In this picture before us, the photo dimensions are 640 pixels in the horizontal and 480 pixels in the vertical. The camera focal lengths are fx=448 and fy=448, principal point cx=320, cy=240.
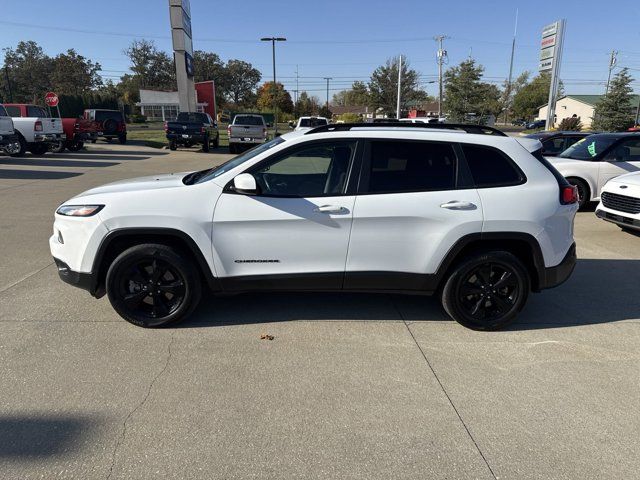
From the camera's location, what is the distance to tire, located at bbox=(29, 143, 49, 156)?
18719mm

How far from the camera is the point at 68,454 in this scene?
2.42m

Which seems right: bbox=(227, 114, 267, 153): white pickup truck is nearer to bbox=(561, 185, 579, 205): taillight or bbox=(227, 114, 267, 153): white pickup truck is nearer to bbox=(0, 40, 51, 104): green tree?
bbox=(561, 185, 579, 205): taillight

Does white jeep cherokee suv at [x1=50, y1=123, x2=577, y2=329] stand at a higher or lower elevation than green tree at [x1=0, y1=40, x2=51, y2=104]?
lower

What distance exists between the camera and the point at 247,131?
74.0 ft

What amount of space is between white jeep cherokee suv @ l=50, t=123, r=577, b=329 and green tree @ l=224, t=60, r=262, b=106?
109862 millimetres

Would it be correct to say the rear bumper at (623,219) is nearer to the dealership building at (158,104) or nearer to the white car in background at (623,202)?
the white car in background at (623,202)

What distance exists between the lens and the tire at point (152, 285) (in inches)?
146

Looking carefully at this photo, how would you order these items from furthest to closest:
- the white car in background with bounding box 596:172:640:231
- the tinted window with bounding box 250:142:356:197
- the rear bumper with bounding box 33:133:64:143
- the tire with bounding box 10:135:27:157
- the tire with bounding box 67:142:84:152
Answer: the tire with bounding box 67:142:84:152 → the rear bumper with bounding box 33:133:64:143 → the tire with bounding box 10:135:27:157 → the white car in background with bounding box 596:172:640:231 → the tinted window with bounding box 250:142:356:197

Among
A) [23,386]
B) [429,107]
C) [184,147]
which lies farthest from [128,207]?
[429,107]

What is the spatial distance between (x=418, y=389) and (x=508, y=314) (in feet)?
4.44

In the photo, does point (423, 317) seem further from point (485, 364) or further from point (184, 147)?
point (184, 147)

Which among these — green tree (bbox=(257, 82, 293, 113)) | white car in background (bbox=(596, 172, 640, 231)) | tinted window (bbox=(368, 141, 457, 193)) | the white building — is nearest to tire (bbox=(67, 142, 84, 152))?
tinted window (bbox=(368, 141, 457, 193))

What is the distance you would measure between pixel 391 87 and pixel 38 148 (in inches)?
2278

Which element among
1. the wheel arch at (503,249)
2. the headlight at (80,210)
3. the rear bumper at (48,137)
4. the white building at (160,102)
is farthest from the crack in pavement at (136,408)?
the white building at (160,102)
